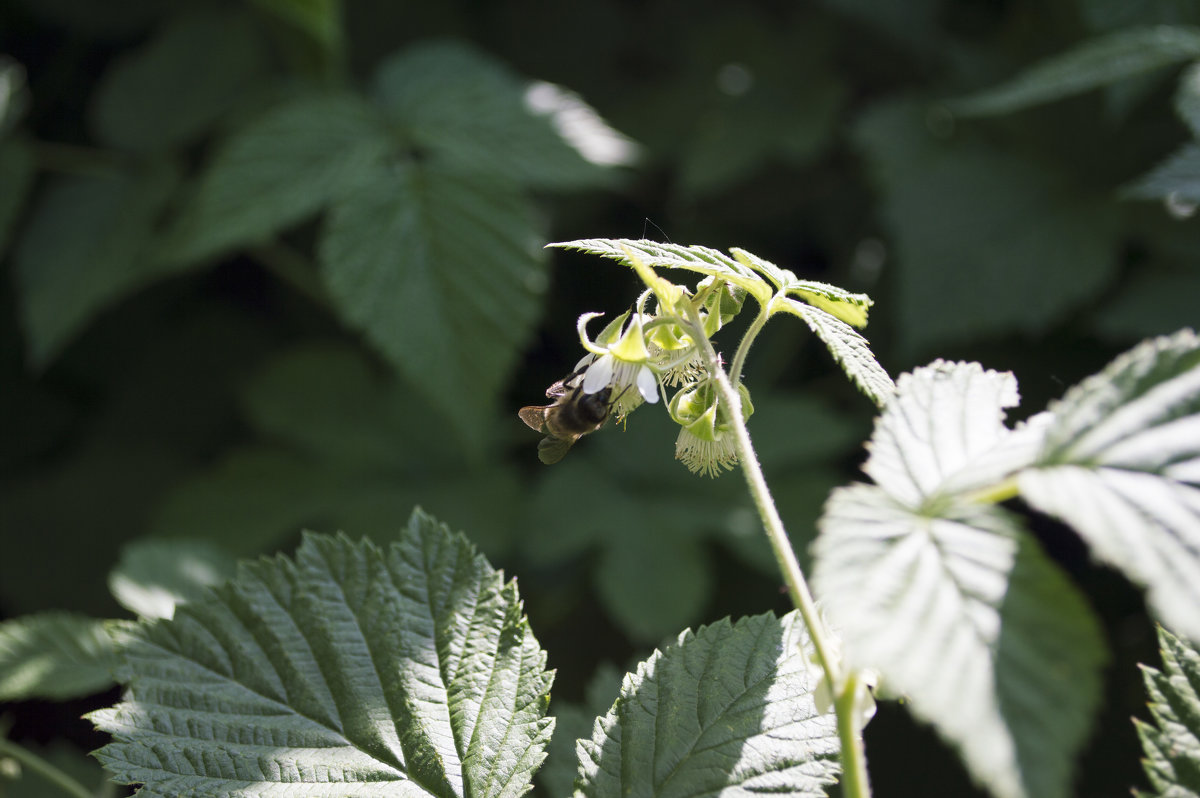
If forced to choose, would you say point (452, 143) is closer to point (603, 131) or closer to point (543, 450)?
point (603, 131)

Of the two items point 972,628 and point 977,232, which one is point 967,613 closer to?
point 972,628

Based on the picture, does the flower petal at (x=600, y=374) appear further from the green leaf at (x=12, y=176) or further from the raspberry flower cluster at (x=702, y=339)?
the green leaf at (x=12, y=176)

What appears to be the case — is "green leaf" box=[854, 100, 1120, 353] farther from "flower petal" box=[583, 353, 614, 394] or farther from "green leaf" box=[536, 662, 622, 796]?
"flower petal" box=[583, 353, 614, 394]

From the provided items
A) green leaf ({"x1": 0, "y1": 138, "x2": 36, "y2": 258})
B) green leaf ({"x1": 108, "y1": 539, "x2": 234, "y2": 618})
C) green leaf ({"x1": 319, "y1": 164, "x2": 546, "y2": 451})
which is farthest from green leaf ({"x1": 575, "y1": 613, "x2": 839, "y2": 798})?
green leaf ({"x1": 0, "y1": 138, "x2": 36, "y2": 258})

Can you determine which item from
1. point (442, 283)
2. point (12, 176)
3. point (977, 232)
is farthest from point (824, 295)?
point (12, 176)

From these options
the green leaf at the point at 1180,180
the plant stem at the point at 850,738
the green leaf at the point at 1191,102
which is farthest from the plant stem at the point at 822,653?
the green leaf at the point at 1191,102

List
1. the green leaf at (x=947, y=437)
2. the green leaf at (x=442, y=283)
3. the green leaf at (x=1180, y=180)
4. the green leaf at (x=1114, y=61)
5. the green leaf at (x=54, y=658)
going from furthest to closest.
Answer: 1. the green leaf at (x=442, y=283)
2. the green leaf at (x=1114, y=61)
3. the green leaf at (x=54, y=658)
4. the green leaf at (x=1180, y=180)
5. the green leaf at (x=947, y=437)
